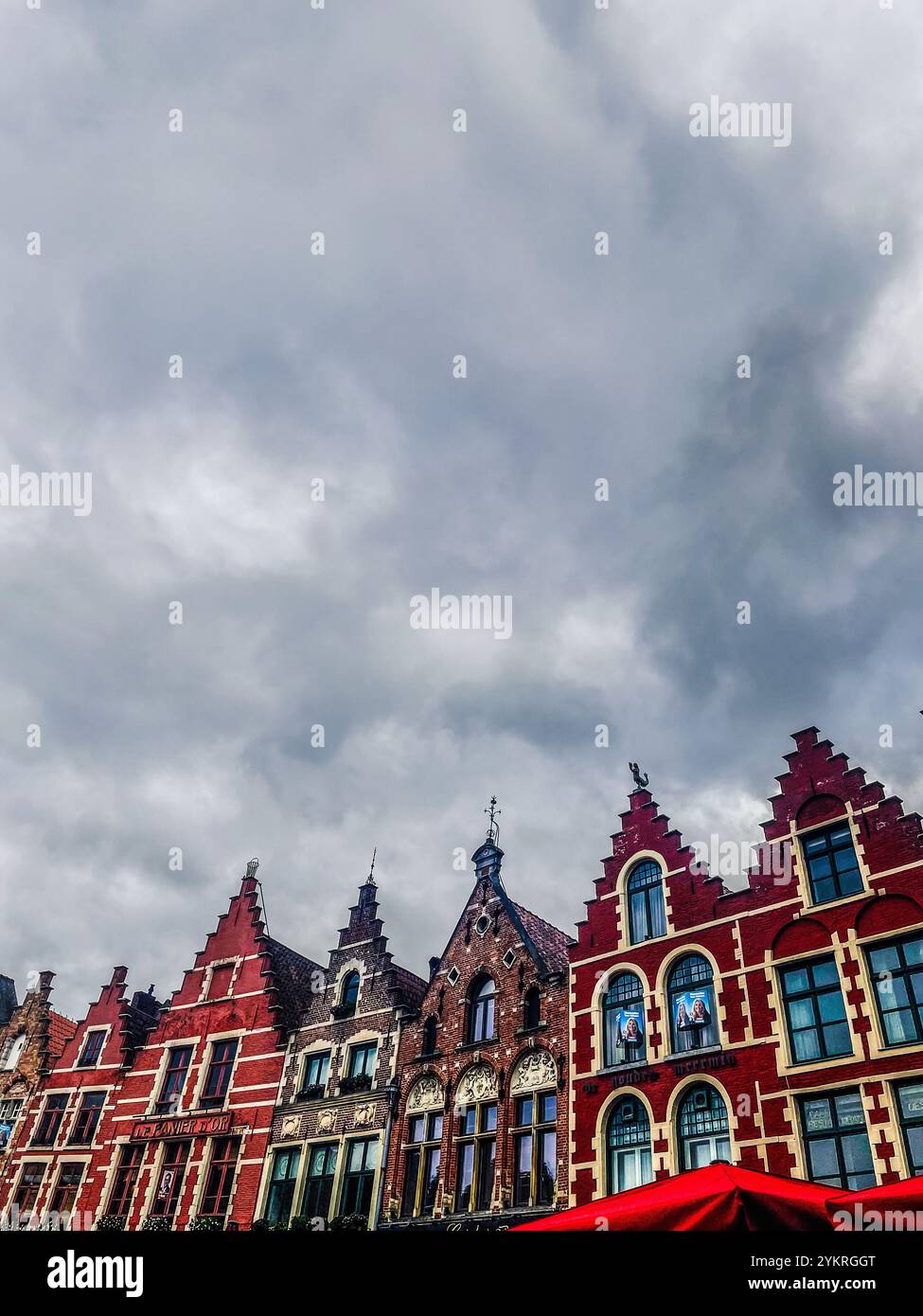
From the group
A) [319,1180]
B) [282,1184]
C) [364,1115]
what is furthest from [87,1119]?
[364,1115]

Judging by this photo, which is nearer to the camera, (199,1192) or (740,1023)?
(740,1023)

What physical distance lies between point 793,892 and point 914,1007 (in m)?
3.56

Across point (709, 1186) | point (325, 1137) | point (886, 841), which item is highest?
point (886, 841)

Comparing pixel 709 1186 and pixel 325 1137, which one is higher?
pixel 325 1137

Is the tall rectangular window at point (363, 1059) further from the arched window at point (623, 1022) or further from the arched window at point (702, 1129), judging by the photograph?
the arched window at point (702, 1129)

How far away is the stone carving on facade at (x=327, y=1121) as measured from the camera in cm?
2666

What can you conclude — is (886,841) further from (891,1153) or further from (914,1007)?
(891,1153)

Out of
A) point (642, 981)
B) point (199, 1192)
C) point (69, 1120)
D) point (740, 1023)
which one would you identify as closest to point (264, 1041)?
point (199, 1192)

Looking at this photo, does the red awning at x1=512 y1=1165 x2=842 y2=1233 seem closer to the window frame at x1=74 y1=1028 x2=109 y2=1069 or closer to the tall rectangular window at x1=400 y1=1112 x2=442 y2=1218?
the tall rectangular window at x1=400 y1=1112 x2=442 y2=1218

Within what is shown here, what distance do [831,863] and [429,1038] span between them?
43.5 feet

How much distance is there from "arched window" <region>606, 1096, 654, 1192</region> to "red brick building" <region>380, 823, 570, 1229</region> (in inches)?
52.1

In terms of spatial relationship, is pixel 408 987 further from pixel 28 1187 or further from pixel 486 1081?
pixel 28 1187

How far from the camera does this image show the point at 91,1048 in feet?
117
